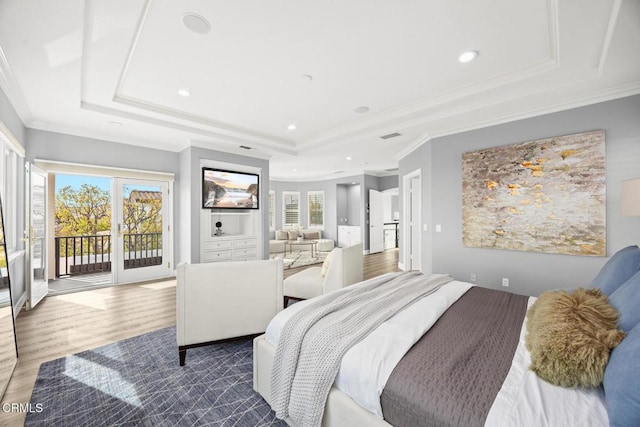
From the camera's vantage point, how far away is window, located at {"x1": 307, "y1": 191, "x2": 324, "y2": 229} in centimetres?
938

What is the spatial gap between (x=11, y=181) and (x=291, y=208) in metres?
6.80

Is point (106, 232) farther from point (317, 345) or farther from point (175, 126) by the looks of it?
point (317, 345)

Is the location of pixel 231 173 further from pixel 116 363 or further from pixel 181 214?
pixel 116 363

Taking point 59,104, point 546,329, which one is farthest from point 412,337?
point 59,104

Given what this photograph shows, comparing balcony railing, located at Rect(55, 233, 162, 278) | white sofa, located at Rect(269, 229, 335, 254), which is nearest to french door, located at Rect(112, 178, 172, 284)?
balcony railing, located at Rect(55, 233, 162, 278)

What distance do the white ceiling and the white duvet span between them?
210 cm

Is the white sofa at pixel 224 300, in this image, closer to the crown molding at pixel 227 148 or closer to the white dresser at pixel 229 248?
the white dresser at pixel 229 248

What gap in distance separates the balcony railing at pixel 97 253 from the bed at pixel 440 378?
422cm

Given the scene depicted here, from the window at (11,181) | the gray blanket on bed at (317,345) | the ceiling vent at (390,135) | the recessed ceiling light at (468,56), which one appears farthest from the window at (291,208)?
the gray blanket on bed at (317,345)

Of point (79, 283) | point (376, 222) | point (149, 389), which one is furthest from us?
point (376, 222)

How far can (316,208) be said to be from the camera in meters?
9.45

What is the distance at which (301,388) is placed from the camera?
1.39 metres

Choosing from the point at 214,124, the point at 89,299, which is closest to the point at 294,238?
the point at 214,124

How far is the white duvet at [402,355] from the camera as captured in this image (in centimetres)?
91
